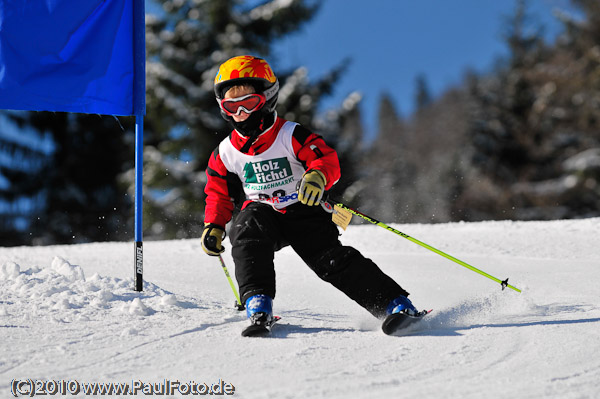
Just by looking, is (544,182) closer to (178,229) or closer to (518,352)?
(178,229)

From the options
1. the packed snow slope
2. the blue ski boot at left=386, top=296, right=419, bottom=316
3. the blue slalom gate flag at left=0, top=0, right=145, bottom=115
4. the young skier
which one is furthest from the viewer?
the blue slalom gate flag at left=0, top=0, right=145, bottom=115

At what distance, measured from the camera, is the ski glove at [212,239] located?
3035 mm

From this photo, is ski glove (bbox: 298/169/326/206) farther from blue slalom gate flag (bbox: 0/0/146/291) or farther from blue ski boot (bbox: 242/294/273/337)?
blue slalom gate flag (bbox: 0/0/146/291)

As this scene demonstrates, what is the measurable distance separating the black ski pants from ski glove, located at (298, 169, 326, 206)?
0.28 meters

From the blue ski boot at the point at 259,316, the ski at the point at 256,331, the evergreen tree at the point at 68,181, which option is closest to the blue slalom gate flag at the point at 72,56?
the blue ski boot at the point at 259,316

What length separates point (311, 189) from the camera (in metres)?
2.79

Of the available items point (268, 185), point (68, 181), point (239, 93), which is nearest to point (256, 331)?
point (268, 185)

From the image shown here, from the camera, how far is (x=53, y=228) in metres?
18.1

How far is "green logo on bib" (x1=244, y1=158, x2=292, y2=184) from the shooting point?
306 centimetres

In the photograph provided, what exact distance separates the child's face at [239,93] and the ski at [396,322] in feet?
4.12

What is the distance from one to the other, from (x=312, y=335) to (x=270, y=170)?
3.09 feet

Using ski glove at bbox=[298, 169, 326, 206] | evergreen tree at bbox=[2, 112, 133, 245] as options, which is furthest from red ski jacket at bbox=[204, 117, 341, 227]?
evergreen tree at bbox=[2, 112, 133, 245]

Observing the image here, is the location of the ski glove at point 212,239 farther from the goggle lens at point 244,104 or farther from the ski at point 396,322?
Answer: the ski at point 396,322

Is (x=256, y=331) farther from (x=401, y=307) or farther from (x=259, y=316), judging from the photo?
(x=401, y=307)
